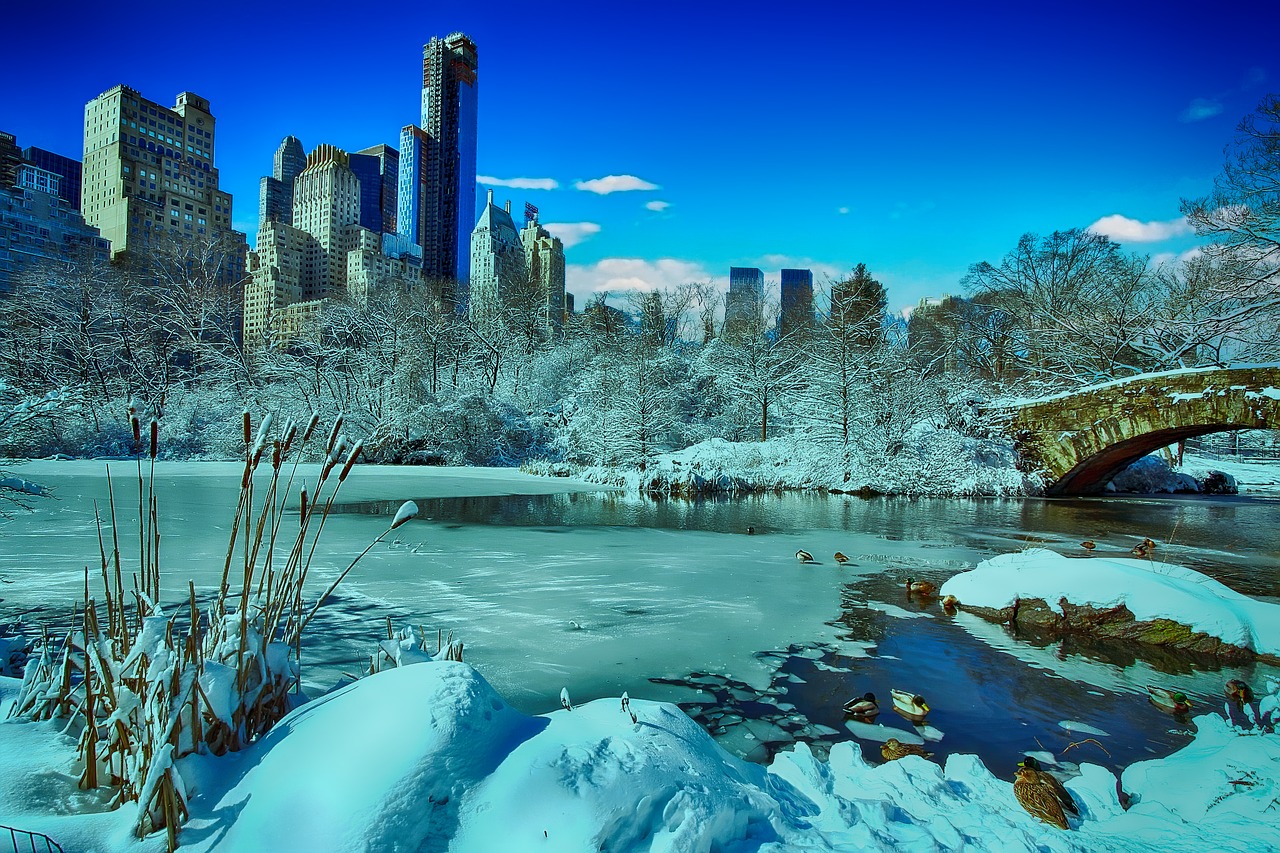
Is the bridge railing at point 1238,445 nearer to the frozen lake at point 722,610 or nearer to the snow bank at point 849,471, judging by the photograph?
the snow bank at point 849,471

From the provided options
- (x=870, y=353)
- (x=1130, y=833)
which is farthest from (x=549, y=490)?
(x=1130, y=833)

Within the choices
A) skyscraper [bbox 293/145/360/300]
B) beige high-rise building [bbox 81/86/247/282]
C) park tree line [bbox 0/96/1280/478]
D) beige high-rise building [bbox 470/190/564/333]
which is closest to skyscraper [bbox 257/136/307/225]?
skyscraper [bbox 293/145/360/300]

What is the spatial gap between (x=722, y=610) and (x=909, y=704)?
206 centimetres

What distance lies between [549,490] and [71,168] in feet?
362

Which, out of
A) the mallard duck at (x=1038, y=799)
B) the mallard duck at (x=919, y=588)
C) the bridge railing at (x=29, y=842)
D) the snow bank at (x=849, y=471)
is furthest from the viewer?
the snow bank at (x=849, y=471)

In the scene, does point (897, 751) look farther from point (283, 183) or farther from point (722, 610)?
point (283, 183)

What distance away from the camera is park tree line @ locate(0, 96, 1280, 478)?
58.9 feet

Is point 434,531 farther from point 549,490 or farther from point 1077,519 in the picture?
point 1077,519

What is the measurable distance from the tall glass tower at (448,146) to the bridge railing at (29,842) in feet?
312

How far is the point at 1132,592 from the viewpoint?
5047 millimetres

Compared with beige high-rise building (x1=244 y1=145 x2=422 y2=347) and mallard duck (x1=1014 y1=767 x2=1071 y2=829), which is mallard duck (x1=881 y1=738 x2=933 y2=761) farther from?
beige high-rise building (x1=244 y1=145 x2=422 y2=347)

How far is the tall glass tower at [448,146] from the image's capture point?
3639 inches

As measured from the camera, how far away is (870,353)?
20750 mm

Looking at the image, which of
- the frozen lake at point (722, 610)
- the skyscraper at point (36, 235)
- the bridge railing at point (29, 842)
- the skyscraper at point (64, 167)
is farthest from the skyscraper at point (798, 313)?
the skyscraper at point (64, 167)
